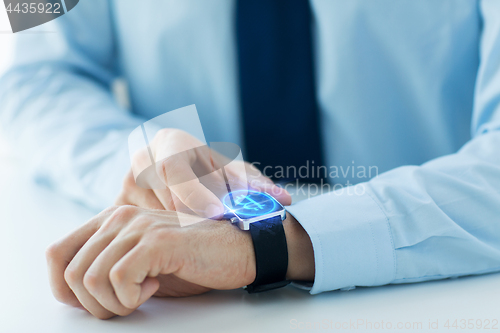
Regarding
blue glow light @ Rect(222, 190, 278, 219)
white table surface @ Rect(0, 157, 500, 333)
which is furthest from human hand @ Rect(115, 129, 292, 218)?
white table surface @ Rect(0, 157, 500, 333)

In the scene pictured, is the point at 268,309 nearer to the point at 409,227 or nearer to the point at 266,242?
the point at 266,242

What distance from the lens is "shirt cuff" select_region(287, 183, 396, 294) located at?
457 millimetres

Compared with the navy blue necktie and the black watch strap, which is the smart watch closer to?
the black watch strap

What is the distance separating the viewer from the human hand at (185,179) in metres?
0.51

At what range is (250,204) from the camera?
1.70 feet

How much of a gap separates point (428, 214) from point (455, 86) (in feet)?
1.55

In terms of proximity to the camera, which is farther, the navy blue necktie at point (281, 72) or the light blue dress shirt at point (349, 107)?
the navy blue necktie at point (281, 72)

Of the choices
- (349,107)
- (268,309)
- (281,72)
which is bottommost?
(268,309)

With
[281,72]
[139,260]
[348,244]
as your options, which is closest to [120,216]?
[139,260]

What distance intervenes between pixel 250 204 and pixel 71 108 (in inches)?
27.1

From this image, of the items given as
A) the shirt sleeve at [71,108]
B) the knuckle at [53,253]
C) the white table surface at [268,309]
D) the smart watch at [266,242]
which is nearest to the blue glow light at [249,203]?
the smart watch at [266,242]

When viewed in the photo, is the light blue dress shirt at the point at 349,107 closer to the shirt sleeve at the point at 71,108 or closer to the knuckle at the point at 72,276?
the shirt sleeve at the point at 71,108

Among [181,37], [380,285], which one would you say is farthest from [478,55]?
[181,37]

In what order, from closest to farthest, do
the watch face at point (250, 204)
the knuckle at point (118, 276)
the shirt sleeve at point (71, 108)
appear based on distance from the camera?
the knuckle at point (118, 276), the watch face at point (250, 204), the shirt sleeve at point (71, 108)
